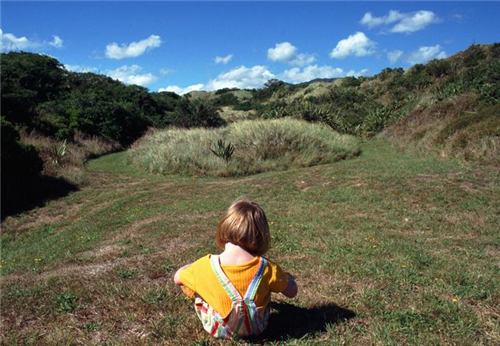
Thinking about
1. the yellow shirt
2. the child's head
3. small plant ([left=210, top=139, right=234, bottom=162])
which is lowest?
the yellow shirt

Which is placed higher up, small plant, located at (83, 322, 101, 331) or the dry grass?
the dry grass

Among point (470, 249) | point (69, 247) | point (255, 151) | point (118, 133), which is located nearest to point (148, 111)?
point (118, 133)

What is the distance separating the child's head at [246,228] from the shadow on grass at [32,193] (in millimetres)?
11849

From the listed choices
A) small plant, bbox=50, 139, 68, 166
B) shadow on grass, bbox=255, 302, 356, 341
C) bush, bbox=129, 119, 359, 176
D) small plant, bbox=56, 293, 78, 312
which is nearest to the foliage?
small plant, bbox=50, 139, 68, 166

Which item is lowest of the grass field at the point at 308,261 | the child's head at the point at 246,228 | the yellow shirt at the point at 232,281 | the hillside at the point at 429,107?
the grass field at the point at 308,261

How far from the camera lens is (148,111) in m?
41.7

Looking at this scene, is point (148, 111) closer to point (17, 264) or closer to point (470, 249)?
point (17, 264)

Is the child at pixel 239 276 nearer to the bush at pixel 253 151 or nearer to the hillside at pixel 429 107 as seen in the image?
the hillside at pixel 429 107

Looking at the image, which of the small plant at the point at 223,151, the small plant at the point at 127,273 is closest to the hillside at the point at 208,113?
the small plant at the point at 223,151

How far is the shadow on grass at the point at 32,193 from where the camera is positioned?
43.3 feet

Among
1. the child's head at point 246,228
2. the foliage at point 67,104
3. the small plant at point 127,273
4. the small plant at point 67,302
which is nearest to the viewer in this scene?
the child's head at point 246,228

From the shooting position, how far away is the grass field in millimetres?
3441

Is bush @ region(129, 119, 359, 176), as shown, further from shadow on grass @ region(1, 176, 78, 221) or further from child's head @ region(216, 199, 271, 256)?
child's head @ region(216, 199, 271, 256)

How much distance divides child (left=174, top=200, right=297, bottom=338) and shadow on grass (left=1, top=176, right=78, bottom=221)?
1170 centimetres
